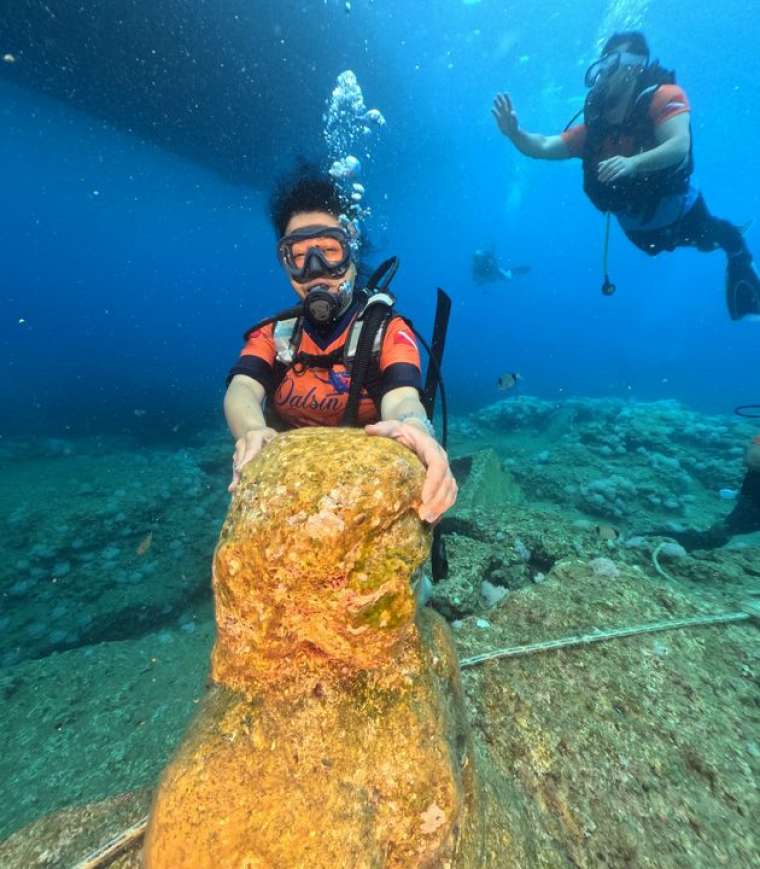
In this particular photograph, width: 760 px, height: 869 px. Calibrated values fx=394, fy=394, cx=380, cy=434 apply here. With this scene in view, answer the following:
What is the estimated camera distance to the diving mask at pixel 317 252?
3.06 metres

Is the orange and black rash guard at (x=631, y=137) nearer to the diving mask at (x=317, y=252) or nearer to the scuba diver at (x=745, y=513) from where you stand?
the scuba diver at (x=745, y=513)

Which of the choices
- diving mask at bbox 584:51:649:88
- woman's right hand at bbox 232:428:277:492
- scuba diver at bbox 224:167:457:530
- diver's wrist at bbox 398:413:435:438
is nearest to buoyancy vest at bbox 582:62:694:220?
diving mask at bbox 584:51:649:88

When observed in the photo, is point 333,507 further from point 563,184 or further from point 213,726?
point 563,184

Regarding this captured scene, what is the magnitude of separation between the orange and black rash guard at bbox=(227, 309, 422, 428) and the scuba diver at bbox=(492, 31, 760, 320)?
5.86 metres

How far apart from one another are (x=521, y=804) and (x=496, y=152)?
177ft

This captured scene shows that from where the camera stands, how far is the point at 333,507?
126cm

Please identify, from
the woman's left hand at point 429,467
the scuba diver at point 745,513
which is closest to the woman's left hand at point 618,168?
the scuba diver at point 745,513

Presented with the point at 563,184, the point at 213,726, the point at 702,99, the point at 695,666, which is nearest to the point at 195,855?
the point at 213,726

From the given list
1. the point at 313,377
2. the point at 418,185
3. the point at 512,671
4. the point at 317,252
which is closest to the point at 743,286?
the point at 317,252

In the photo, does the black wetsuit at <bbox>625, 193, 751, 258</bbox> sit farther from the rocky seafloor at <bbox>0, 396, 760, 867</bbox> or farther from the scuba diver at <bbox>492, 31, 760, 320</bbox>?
the rocky seafloor at <bbox>0, 396, 760, 867</bbox>

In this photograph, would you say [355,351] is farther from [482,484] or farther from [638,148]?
[638,148]

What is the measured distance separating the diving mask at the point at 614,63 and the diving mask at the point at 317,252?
7187mm

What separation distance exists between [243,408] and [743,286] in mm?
11394

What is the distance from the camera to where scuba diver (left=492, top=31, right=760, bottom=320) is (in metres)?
6.23
